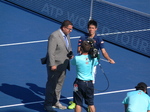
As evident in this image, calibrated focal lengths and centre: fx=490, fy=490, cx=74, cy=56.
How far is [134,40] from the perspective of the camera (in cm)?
1747

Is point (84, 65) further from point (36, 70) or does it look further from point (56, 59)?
point (36, 70)

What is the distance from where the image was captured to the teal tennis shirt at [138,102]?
9.49m

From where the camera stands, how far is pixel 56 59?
460 inches

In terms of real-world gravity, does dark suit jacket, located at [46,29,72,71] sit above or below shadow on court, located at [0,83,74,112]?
above

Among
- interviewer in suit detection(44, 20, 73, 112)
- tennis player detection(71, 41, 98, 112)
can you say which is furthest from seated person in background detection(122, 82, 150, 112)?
interviewer in suit detection(44, 20, 73, 112)

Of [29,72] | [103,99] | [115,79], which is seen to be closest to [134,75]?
[115,79]

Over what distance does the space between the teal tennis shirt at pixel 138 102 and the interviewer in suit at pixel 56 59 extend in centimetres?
249

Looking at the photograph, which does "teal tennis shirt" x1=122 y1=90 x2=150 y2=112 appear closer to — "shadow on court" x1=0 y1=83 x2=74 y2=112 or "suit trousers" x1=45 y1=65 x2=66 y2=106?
"suit trousers" x1=45 y1=65 x2=66 y2=106

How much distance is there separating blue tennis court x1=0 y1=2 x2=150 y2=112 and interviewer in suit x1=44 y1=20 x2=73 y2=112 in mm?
577

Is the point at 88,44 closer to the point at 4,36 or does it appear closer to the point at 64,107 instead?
the point at 64,107

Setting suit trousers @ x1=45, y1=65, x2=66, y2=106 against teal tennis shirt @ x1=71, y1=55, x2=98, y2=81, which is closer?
teal tennis shirt @ x1=71, y1=55, x2=98, y2=81

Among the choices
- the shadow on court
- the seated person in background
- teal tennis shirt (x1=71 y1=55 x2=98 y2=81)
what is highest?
teal tennis shirt (x1=71 y1=55 x2=98 y2=81)

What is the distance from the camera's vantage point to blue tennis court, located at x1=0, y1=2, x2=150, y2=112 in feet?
42.0

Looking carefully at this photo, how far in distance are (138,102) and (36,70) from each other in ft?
18.9
